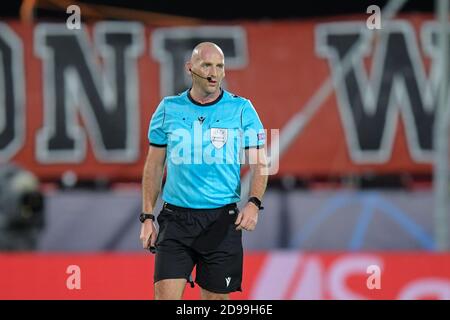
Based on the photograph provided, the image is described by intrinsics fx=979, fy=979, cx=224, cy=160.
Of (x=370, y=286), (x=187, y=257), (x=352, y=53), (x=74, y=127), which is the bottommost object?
(x=370, y=286)

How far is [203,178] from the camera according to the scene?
6039mm

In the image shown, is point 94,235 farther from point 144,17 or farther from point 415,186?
point 415,186

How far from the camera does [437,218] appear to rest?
10367mm

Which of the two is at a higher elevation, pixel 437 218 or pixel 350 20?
pixel 350 20

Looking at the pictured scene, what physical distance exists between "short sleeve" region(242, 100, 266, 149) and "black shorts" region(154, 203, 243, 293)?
0.43 metres

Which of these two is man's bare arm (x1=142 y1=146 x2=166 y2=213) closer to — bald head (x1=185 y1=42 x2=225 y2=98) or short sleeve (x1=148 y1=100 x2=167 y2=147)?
short sleeve (x1=148 y1=100 x2=167 y2=147)

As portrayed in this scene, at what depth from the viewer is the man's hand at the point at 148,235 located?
611 cm

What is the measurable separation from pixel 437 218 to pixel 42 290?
4.22m

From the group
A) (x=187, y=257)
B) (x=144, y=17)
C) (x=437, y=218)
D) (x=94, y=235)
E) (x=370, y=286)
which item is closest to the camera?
(x=187, y=257)

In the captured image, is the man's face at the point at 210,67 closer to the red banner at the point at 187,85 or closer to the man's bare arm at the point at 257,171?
the man's bare arm at the point at 257,171

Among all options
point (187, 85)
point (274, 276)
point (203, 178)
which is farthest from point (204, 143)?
point (187, 85)

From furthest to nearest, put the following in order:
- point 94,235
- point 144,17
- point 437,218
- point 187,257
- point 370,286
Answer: point 144,17, point 94,235, point 437,218, point 370,286, point 187,257

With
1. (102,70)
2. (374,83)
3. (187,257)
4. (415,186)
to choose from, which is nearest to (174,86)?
(102,70)

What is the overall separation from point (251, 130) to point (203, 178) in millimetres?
420
